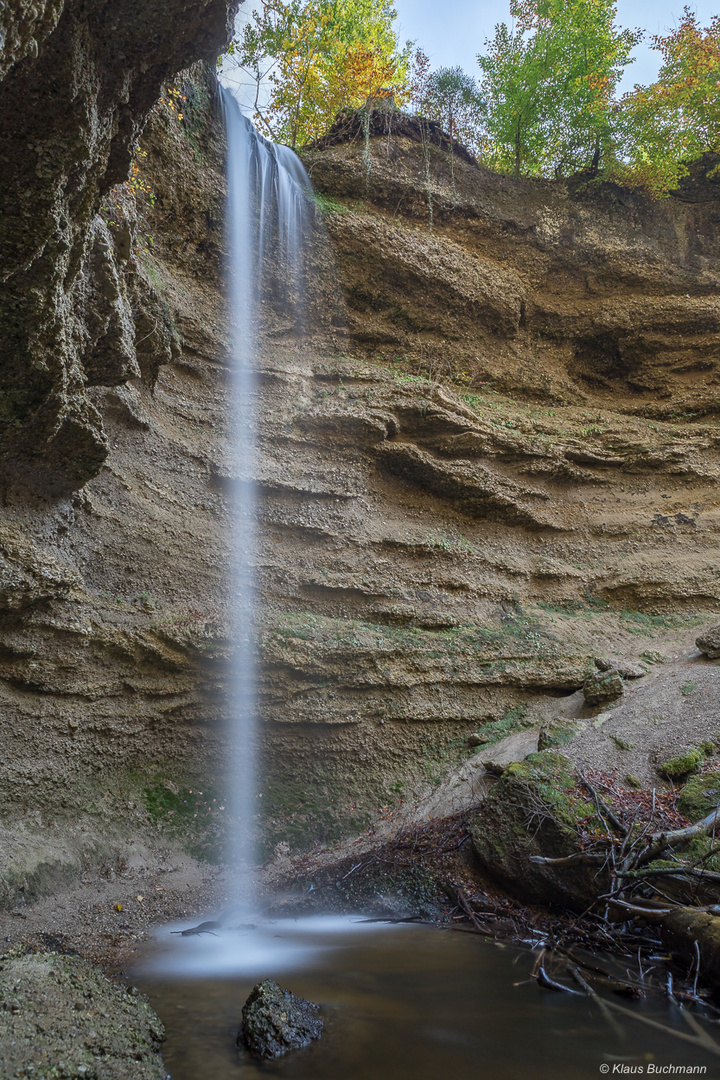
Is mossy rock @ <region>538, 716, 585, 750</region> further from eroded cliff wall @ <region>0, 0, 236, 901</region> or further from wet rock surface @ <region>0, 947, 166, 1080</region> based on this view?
wet rock surface @ <region>0, 947, 166, 1080</region>

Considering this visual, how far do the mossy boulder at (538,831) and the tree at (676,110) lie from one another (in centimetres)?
1547

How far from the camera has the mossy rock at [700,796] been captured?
601 cm

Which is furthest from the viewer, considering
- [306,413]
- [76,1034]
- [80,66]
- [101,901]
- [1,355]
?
[306,413]

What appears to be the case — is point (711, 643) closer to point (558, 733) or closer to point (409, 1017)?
point (558, 733)

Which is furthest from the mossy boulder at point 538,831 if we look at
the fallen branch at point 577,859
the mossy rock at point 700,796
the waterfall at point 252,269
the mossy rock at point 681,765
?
the waterfall at point 252,269

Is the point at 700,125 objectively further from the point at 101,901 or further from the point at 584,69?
the point at 101,901

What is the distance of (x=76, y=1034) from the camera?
3408mm

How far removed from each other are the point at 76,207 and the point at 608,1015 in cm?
698

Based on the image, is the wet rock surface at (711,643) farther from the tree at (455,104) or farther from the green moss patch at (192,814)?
the tree at (455,104)

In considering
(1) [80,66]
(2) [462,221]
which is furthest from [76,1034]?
(2) [462,221]

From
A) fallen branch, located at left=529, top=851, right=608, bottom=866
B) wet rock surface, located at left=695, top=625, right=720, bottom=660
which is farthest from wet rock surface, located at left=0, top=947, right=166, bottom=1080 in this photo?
wet rock surface, located at left=695, top=625, right=720, bottom=660

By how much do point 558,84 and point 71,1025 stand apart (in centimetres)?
2041

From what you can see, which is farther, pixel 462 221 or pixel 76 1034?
pixel 462 221

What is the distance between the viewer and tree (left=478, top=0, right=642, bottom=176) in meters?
15.2
